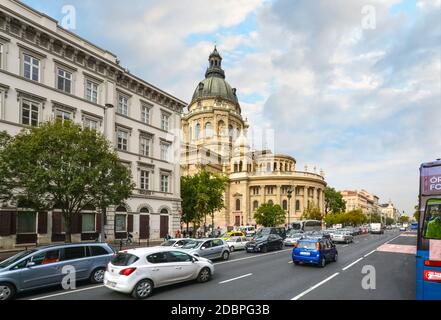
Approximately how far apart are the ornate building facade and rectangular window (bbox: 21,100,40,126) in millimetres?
54587

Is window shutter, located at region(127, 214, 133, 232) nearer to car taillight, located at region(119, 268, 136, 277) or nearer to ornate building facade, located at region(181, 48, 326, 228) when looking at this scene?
car taillight, located at region(119, 268, 136, 277)

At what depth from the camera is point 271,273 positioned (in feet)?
51.9

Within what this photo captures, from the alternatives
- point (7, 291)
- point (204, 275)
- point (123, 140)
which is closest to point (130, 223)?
point (123, 140)

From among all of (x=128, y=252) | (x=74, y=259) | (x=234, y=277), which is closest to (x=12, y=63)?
(x=74, y=259)

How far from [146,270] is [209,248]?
9.53m

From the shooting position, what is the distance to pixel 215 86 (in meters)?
100

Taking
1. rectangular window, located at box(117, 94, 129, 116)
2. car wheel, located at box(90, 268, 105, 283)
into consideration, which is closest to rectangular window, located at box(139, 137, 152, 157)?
rectangular window, located at box(117, 94, 129, 116)

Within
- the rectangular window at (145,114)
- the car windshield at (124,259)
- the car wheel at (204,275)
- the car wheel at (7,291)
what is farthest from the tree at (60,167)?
the rectangular window at (145,114)

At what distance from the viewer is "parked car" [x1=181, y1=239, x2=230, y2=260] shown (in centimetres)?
2005

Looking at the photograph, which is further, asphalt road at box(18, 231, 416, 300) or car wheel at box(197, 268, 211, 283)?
car wheel at box(197, 268, 211, 283)

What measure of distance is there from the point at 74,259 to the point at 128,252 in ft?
10.2

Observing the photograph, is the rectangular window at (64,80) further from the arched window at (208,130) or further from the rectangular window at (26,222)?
the arched window at (208,130)
